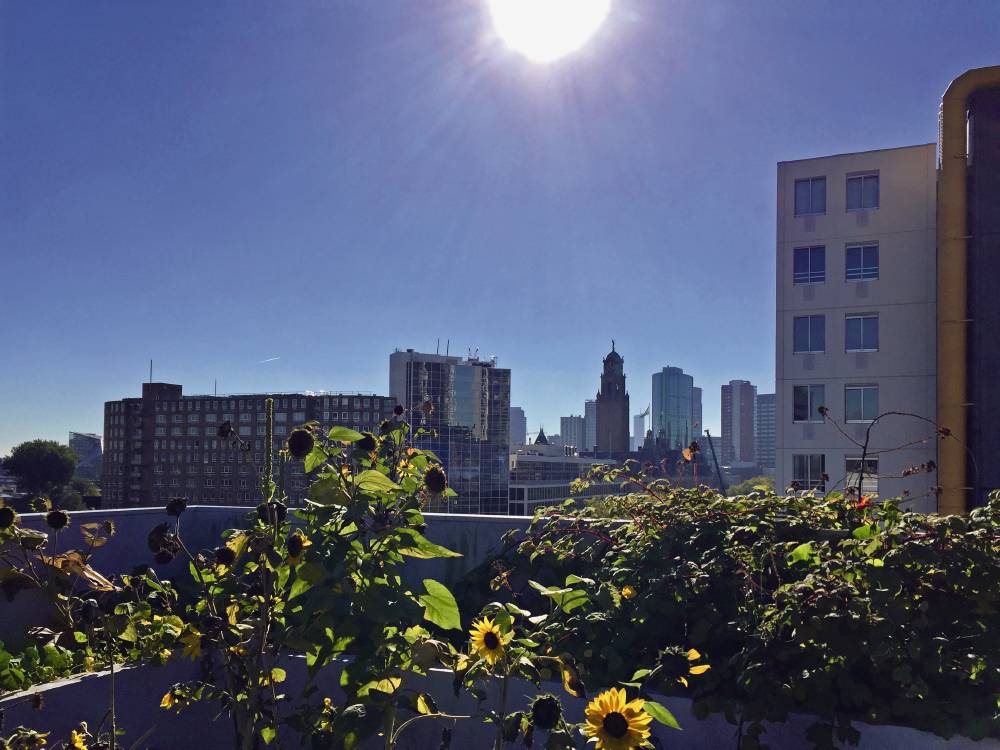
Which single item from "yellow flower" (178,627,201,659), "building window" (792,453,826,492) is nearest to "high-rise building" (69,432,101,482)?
"building window" (792,453,826,492)

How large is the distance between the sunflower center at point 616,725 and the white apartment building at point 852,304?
46.0 feet

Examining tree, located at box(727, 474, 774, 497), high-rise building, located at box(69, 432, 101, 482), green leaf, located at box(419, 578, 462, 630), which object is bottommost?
high-rise building, located at box(69, 432, 101, 482)

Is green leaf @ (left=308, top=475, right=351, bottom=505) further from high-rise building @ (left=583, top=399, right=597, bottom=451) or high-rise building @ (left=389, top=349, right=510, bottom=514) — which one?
high-rise building @ (left=583, top=399, right=597, bottom=451)

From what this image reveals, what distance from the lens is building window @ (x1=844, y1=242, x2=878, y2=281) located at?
1477cm

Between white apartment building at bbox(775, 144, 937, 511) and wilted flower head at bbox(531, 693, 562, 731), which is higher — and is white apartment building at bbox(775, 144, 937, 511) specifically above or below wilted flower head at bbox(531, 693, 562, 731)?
above

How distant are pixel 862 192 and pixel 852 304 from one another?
2376mm

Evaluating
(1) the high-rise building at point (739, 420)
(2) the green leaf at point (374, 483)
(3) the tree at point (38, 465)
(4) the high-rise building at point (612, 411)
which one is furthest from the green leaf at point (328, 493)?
(1) the high-rise building at point (739, 420)

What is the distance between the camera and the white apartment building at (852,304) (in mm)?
14242

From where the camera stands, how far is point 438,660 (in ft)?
5.11

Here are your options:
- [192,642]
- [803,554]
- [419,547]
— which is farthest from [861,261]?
[192,642]

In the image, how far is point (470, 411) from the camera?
9412cm

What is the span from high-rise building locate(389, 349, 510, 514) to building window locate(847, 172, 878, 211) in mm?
51938

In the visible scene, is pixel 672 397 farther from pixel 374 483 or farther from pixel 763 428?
pixel 374 483

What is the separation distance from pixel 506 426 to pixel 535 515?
91.9 m
